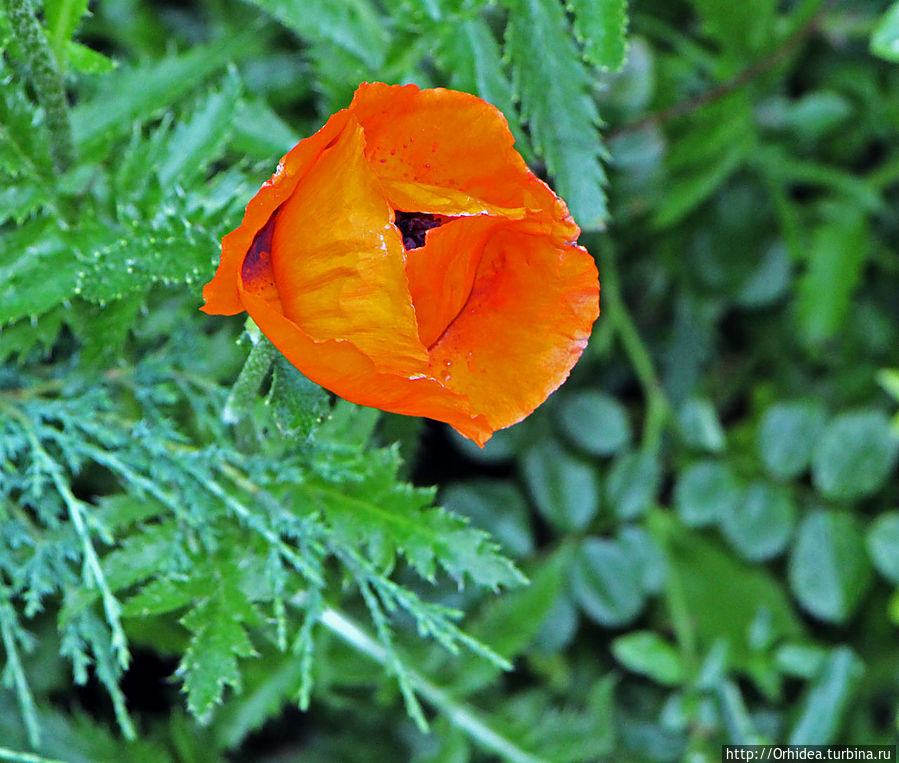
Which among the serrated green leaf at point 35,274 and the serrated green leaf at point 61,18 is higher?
the serrated green leaf at point 61,18

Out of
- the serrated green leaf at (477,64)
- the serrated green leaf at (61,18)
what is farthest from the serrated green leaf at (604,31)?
the serrated green leaf at (61,18)

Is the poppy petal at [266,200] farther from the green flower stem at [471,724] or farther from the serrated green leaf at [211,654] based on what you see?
the green flower stem at [471,724]

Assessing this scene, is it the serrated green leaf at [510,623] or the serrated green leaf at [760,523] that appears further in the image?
the serrated green leaf at [760,523]

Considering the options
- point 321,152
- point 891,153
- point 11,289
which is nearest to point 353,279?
point 321,152

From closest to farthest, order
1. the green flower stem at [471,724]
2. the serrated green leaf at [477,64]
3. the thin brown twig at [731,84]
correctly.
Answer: the serrated green leaf at [477,64] < the green flower stem at [471,724] < the thin brown twig at [731,84]

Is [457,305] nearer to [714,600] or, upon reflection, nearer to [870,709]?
[714,600]

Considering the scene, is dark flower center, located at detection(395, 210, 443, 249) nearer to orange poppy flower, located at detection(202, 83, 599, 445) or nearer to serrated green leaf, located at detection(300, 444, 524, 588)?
orange poppy flower, located at detection(202, 83, 599, 445)

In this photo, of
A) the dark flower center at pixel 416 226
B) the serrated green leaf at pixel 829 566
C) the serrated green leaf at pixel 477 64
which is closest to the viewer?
the dark flower center at pixel 416 226

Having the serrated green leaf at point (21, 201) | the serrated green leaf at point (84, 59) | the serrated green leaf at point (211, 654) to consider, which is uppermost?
the serrated green leaf at point (84, 59)
